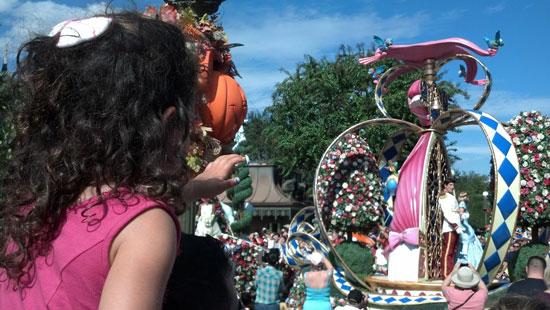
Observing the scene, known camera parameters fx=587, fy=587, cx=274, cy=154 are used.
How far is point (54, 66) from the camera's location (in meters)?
1.00

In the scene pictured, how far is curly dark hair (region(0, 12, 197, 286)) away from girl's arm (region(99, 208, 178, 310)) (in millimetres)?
77

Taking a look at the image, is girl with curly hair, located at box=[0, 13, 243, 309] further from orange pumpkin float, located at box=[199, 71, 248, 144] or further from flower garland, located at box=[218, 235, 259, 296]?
flower garland, located at box=[218, 235, 259, 296]

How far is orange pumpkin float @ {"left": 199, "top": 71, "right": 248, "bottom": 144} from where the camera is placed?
97.3 inches

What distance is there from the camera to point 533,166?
29.4 ft

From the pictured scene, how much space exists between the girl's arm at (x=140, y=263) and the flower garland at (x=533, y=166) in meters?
8.97

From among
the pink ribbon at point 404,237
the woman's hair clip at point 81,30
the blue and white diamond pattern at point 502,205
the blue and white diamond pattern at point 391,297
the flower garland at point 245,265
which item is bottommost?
the blue and white diamond pattern at point 391,297

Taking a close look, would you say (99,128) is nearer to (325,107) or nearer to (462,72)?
(462,72)

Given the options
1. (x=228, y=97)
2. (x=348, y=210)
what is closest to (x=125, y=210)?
(x=228, y=97)

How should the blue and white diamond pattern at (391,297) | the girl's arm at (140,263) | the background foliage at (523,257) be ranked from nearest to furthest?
the girl's arm at (140,263)
the blue and white diamond pattern at (391,297)
the background foliage at (523,257)

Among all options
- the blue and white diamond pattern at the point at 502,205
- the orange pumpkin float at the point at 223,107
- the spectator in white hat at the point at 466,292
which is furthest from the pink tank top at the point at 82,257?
the blue and white diamond pattern at the point at 502,205

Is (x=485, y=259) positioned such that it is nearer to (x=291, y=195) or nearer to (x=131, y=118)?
(x=131, y=118)

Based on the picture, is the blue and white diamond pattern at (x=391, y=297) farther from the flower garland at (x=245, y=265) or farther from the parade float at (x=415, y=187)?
the flower garland at (x=245, y=265)

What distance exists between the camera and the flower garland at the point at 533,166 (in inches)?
348

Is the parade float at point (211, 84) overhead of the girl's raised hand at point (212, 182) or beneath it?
overhead
